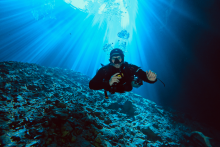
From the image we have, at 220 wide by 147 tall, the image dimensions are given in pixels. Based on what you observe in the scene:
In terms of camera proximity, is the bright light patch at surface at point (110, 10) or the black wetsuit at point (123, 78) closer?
the black wetsuit at point (123, 78)

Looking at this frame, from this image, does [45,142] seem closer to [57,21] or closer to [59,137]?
[59,137]

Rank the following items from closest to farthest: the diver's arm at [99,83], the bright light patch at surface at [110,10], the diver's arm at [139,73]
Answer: the diver's arm at [99,83]
the diver's arm at [139,73]
the bright light patch at surface at [110,10]

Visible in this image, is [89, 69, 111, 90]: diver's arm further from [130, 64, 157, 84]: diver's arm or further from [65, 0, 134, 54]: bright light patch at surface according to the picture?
[65, 0, 134, 54]: bright light patch at surface

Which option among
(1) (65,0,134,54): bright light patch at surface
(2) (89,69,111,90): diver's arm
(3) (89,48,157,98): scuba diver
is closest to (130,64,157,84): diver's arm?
(3) (89,48,157,98): scuba diver

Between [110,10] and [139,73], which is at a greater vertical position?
[110,10]

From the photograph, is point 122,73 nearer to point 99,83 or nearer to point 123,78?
point 123,78

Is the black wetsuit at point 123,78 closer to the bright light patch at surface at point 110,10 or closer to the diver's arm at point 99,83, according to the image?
the diver's arm at point 99,83

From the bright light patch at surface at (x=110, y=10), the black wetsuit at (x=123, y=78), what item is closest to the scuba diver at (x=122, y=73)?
the black wetsuit at (x=123, y=78)

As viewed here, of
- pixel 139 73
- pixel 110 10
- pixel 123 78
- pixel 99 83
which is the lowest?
pixel 99 83

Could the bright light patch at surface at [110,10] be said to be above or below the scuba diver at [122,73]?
above

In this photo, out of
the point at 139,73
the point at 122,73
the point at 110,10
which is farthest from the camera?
the point at 110,10

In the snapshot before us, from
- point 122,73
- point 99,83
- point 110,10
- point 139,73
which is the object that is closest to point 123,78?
point 122,73

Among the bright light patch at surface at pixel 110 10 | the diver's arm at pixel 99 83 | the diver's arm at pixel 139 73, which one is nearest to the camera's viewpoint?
the diver's arm at pixel 99 83

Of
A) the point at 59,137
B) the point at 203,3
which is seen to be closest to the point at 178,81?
the point at 203,3
